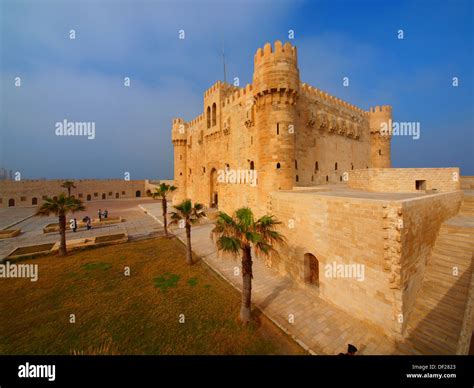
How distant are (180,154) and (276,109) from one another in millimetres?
23130

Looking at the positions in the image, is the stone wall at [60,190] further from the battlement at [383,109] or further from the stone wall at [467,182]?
the stone wall at [467,182]

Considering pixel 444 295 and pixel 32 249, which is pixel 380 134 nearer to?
pixel 444 295

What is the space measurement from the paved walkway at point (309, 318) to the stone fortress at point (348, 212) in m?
0.40

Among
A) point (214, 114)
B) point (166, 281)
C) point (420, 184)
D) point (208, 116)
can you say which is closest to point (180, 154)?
point (208, 116)

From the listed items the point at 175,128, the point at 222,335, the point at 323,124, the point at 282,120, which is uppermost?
the point at 175,128

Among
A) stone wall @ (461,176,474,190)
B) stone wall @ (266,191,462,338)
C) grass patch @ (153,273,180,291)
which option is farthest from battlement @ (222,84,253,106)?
stone wall @ (461,176,474,190)

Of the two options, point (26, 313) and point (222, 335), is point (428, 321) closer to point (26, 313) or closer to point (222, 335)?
point (222, 335)

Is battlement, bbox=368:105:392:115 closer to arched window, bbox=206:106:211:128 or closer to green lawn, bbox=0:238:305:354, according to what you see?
arched window, bbox=206:106:211:128

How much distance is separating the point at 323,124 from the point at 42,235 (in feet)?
101

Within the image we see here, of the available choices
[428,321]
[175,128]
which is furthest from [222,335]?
[175,128]

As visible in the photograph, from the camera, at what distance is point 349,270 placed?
313 inches

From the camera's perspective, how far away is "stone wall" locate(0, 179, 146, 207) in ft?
125

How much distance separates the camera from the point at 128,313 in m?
8.44

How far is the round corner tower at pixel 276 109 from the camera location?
14477 mm
